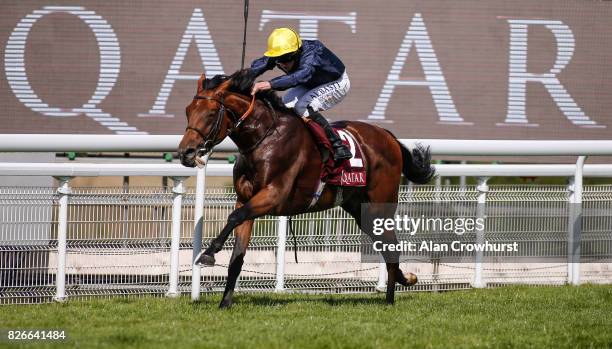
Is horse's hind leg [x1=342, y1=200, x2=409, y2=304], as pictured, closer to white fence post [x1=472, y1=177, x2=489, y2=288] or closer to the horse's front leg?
the horse's front leg

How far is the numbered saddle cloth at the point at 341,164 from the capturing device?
6891 mm

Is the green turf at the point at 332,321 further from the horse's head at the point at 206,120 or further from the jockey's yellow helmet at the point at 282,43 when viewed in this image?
the jockey's yellow helmet at the point at 282,43

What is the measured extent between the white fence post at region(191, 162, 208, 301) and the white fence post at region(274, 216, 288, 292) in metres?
0.80

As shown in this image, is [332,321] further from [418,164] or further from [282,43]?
[418,164]

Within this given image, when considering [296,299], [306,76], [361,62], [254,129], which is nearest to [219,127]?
[254,129]

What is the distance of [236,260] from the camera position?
21.6 feet

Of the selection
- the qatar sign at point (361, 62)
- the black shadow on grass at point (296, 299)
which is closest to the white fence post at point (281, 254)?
the black shadow on grass at point (296, 299)

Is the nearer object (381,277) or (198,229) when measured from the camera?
(198,229)

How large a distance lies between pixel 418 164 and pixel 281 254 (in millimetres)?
1309

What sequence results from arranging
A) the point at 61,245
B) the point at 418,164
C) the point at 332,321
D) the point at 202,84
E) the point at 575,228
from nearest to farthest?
the point at 332,321 < the point at 202,84 < the point at 61,245 < the point at 418,164 < the point at 575,228

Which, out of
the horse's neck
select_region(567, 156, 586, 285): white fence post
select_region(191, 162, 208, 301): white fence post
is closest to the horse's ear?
the horse's neck

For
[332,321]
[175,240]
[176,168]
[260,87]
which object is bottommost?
[175,240]

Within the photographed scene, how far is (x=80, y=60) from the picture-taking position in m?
13.4

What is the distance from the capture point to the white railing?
677 cm
